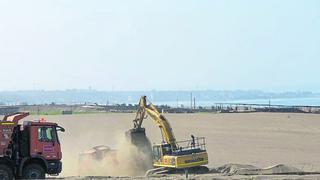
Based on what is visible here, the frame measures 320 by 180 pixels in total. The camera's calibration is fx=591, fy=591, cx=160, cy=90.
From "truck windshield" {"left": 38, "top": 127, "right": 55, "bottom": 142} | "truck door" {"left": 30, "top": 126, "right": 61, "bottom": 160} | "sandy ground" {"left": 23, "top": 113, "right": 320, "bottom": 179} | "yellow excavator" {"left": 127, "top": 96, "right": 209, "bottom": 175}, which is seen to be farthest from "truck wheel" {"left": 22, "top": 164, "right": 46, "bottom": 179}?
"sandy ground" {"left": 23, "top": 113, "right": 320, "bottom": 179}

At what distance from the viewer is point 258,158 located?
3431 centimetres

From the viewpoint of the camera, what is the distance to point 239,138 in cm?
4528

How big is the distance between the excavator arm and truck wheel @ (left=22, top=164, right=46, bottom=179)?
6145mm

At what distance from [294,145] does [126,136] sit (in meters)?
15.6

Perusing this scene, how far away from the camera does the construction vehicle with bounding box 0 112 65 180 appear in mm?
22188

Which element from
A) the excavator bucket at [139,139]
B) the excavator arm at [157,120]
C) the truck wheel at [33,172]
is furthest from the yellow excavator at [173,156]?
the truck wheel at [33,172]

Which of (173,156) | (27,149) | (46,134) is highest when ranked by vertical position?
(46,134)

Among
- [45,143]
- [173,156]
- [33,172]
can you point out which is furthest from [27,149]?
[173,156]

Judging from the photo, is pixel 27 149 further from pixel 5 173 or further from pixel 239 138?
pixel 239 138

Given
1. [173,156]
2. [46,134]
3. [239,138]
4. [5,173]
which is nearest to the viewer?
[5,173]

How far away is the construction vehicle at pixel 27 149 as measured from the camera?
22.2 m

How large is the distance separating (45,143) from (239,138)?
24741 millimetres

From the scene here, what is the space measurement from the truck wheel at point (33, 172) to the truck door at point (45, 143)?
0.48m

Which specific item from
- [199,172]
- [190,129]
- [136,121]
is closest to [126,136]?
[136,121]
